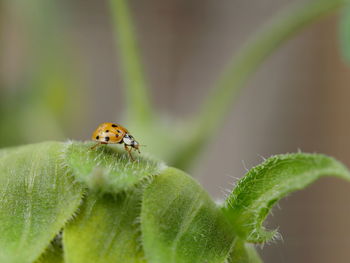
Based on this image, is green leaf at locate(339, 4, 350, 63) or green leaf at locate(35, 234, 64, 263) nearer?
green leaf at locate(35, 234, 64, 263)

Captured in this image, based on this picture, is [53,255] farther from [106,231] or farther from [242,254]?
[242,254]

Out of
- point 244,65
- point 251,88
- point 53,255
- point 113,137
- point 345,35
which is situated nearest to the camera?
point 53,255

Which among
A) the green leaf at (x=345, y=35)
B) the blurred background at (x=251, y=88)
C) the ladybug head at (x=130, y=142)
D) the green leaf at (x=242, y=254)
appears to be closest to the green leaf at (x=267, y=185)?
the green leaf at (x=242, y=254)

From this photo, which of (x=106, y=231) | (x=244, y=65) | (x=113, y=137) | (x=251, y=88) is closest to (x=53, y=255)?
(x=106, y=231)

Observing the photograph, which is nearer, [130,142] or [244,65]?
[130,142]

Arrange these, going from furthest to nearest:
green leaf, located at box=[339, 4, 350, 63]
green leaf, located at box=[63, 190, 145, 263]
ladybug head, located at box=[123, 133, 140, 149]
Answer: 1. green leaf, located at box=[339, 4, 350, 63]
2. ladybug head, located at box=[123, 133, 140, 149]
3. green leaf, located at box=[63, 190, 145, 263]

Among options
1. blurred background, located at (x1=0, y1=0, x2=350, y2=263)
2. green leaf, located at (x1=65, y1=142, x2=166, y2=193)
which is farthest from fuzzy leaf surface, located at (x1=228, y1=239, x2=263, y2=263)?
blurred background, located at (x1=0, y1=0, x2=350, y2=263)

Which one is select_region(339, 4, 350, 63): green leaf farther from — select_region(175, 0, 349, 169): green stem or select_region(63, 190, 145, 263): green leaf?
select_region(63, 190, 145, 263): green leaf
